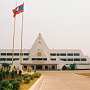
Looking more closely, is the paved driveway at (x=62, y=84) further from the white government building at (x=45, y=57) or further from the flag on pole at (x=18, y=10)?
the white government building at (x=45, y=57)

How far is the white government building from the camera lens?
11888 centimetres

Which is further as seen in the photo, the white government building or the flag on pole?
the white government building

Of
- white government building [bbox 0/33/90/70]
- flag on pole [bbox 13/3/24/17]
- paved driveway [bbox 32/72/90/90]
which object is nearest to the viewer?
paved driveway [bbox 32/72/90/90]

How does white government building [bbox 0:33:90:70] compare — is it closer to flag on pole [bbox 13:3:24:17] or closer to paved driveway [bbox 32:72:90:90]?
paved driveway [bbox 32:72:90:90]

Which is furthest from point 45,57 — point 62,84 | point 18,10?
point 62,84

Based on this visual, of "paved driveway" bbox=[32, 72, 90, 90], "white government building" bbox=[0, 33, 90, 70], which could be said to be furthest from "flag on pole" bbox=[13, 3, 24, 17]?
"white government building" bbox=[0, 33, 90, 70]

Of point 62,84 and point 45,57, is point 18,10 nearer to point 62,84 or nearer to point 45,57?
point 62,84

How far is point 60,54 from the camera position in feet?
416

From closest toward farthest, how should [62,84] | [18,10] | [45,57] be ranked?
[62,84] → [18,10] → [45,57]

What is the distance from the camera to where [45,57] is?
393 ft

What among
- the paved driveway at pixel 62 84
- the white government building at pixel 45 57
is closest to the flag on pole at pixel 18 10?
the paved driveway at pixel 62 84

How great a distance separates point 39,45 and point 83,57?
1803 centimetres

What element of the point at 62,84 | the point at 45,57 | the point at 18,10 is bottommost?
the point at 62,84

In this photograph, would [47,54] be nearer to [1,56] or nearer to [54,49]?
[54,49]
